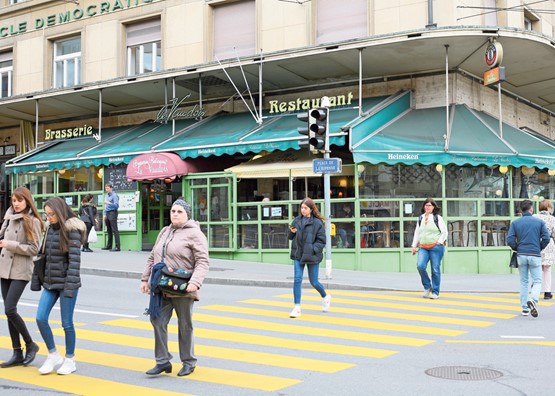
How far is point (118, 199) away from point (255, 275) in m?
7.22

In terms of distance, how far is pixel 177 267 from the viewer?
21.0 ft

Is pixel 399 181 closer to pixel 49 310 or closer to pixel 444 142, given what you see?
pixel 444 142

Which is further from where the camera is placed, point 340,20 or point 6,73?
point 6,73

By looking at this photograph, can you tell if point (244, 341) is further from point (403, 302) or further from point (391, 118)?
point (391, 118)

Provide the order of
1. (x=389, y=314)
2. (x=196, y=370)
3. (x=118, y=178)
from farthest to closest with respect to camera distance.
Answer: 1. (x=118, y=178)
2. (x=389, y=314)
3. (x=196, y=370)

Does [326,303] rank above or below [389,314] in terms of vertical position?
above

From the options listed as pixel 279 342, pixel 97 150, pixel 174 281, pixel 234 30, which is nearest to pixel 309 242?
pixel 279 342

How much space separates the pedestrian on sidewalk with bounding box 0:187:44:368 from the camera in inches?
268

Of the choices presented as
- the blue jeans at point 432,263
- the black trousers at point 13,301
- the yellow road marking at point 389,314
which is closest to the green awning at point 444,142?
the blue jeans at point 432,263

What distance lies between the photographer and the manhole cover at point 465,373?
641cm

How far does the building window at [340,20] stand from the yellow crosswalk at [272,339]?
29.1 ft

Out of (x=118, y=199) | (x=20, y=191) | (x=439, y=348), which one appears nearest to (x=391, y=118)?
(x=118, y=199)

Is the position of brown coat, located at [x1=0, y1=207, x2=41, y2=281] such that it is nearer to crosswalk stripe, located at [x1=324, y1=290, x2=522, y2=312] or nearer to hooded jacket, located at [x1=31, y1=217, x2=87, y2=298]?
hooded jacket, located at [x1=31, y1=217, x2=87, y2=298]

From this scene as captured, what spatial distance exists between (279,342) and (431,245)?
5053 mm
